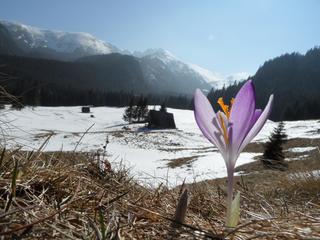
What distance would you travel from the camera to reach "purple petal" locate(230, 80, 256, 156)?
931 mm

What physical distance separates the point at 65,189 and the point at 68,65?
19842 centimetres

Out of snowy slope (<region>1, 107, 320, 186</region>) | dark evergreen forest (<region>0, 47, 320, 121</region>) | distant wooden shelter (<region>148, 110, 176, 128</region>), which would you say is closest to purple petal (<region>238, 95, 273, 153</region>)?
snowy slope (<region>1, 107, 320, 186</region>)

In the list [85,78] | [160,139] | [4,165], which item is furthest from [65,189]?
[85,78]

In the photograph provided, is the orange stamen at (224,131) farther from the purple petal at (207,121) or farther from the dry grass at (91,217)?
the dry grass at (91,217)

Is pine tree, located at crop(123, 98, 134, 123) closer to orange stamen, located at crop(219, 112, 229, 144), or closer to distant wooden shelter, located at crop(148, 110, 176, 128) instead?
distant wooden shelter, located at crop(148, 110, 176, 128)

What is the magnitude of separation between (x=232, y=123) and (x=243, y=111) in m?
0.05

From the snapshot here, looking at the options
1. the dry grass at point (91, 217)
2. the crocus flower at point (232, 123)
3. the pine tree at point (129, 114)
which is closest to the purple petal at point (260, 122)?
the crocus flower at point (232, 123)

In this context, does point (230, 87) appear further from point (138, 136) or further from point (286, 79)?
point (138, 136)

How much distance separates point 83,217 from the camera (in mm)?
888

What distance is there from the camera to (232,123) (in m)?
0.94

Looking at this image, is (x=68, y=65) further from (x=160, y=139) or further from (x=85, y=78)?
(x=160, y=139)

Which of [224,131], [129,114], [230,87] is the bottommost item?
[129,114]

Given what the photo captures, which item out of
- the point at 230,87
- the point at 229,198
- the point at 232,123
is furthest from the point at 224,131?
the point at 230,87

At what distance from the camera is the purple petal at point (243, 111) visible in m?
0.93
